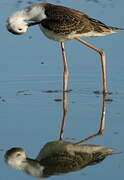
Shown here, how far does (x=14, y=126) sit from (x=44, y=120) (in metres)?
0.37

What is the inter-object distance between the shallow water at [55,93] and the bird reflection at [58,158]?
82 mm

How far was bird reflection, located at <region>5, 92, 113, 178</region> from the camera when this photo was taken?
6.67 meters

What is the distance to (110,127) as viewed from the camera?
7.75m

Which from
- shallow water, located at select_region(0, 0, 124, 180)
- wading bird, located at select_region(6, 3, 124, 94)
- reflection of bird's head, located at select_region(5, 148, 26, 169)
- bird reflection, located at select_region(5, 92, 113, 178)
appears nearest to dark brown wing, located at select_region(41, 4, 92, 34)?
wading bird, located at select_region(6, 3, 124, 94)

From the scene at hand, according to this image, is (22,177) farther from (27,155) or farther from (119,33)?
(119,33)

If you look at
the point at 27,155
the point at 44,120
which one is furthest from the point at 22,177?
the point at 44,120

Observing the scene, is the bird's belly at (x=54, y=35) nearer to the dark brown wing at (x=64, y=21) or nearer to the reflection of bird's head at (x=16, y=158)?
the dark brown wing at (x=64, y=21)

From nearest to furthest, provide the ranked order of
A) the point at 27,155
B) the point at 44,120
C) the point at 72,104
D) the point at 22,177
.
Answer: the point at 22,177 → the point at 27,155 → the point at 44,120 → the point at 72,104

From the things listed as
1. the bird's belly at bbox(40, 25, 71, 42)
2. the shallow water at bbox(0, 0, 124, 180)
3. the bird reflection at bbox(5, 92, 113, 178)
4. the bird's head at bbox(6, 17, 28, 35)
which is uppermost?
the bird's head at bbox(6, 17, 28, 35)

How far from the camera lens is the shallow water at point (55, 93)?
7.23 meters

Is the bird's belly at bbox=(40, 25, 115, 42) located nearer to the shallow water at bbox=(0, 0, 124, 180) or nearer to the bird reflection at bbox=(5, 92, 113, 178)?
the shallow water at bbox=(0, 0, 124, 180)

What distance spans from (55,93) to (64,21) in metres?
0.84

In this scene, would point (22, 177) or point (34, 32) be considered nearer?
point (22, 177)

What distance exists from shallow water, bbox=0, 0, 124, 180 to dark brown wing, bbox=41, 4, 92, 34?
73 centimetres
